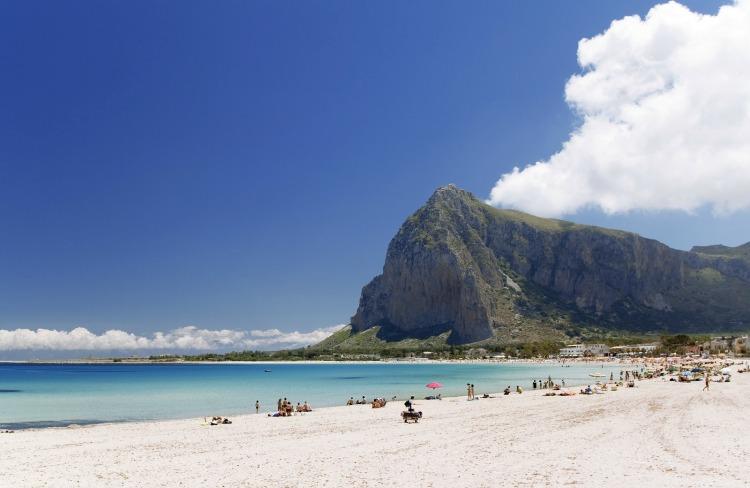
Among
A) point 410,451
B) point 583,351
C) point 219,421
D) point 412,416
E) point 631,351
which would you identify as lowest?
point 583,351

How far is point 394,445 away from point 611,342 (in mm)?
191694

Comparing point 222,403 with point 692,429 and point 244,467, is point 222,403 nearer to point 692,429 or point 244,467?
point 244,467

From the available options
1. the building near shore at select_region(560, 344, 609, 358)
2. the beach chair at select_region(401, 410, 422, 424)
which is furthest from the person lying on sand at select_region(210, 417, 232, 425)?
the building near shore at select_region(560, 344, 609, 358)

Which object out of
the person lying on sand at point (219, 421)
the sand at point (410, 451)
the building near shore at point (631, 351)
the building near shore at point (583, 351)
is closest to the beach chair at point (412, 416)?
the sand at point (410, 451)

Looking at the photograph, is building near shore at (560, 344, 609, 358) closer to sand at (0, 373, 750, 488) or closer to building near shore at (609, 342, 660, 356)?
building near shore at (609, 342, 660, 356)

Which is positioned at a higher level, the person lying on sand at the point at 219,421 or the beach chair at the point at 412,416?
the beach chair at the point at 412,416

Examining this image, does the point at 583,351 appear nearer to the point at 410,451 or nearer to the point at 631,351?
the point at 631,351

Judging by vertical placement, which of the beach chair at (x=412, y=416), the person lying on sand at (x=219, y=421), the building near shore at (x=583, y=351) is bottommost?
the building near shore at (x=583, y=351)

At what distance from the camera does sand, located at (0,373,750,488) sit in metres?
15.3

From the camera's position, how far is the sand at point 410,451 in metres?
15.3

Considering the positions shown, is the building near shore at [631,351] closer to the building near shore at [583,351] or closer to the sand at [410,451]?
the building near shore at [583,351]

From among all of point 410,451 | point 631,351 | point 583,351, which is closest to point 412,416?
point 410,451

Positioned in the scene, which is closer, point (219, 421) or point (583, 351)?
point (219, 421)

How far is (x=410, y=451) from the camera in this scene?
1989 cm
